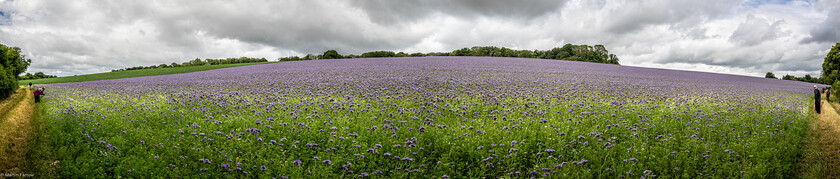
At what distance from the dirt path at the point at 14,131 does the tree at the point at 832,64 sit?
29.2 m

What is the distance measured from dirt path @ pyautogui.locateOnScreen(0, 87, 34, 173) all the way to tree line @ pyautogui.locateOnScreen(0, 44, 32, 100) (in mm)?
375

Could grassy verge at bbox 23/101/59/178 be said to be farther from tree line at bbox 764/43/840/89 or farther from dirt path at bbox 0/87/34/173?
tree line at bbox 764/43/840/89

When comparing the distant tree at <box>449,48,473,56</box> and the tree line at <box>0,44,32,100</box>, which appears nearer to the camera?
the tree line at <box>0,44,32,100</box>

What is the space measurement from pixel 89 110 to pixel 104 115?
A: 3.89ft

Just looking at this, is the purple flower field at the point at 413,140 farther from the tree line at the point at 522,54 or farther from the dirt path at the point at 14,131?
the tree line at the point at 522,54

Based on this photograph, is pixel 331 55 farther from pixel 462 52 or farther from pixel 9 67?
pixel 9 67

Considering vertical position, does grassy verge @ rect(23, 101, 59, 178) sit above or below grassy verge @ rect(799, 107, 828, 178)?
above

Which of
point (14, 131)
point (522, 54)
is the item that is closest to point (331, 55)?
point (522, 54)

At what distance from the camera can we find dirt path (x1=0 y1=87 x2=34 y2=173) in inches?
282

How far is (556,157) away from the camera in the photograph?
6.54m

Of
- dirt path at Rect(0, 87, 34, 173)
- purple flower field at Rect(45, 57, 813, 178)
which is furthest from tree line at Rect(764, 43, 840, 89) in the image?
dirt path at Rect(0, 87, 34, 173)

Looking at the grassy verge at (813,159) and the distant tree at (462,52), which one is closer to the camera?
the grassy verge at (813,159)

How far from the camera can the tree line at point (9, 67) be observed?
13102 mm

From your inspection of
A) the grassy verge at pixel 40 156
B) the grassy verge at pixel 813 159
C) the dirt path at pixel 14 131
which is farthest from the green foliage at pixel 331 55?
the grassy verge at pixel 813 159
